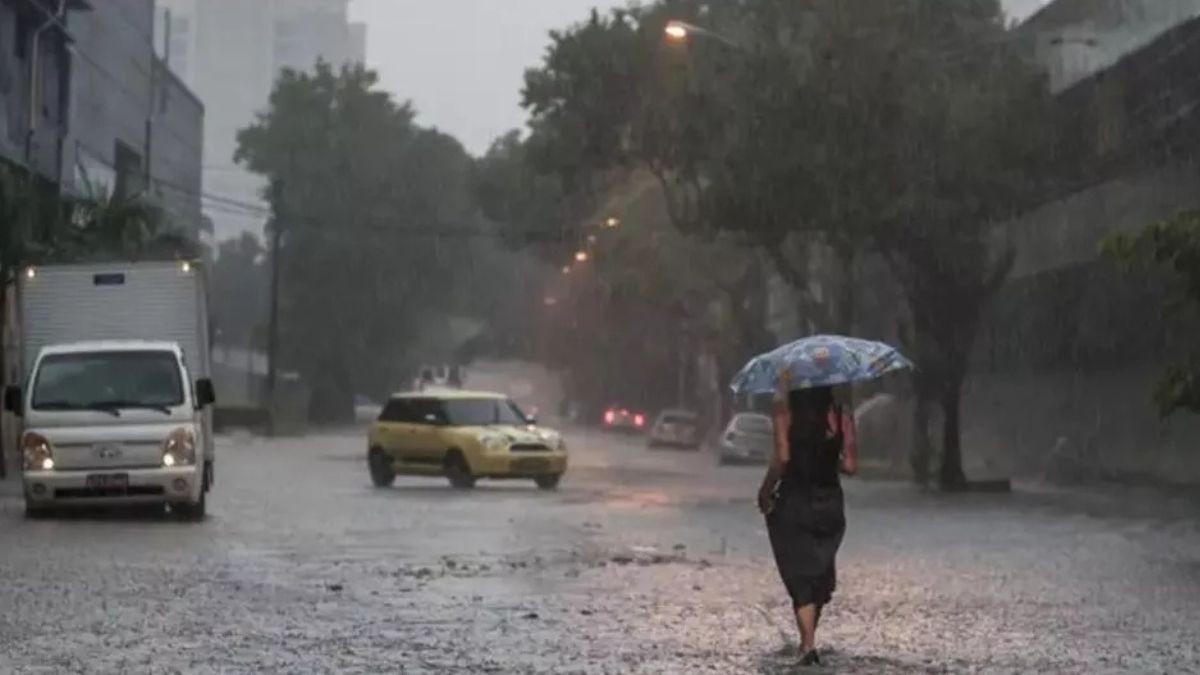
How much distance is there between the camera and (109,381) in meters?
24.7

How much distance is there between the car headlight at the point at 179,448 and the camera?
24094 mm

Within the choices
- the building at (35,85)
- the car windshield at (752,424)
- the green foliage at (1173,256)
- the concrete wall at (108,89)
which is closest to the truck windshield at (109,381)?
the green foliage at (1173,256)

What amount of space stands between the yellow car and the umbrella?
2251 centimetres

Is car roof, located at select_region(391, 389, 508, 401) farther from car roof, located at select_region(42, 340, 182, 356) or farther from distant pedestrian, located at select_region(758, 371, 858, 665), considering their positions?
distant pedestrian, located at select_region(758, 371, 858, 665)

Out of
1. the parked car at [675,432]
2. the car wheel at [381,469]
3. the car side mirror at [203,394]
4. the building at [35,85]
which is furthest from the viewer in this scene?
the parked car at [675,432]

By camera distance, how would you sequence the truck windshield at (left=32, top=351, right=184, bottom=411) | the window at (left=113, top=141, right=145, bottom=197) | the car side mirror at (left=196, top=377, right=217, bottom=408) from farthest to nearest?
the window at (left=113, top=141, right=145, bottom=197), the car side mirror at (left=196, top=377, right=217, bottom=408), the truck windshield at (left=32, top=351, right=184, bottom=411)

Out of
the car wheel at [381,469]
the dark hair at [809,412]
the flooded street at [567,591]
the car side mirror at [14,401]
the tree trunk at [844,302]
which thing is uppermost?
the tree trunk at [844,302]

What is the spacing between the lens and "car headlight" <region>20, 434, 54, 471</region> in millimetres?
23953

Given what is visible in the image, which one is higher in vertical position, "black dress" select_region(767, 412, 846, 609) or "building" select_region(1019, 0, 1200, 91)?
"building" select_region(1019, 0, 1200, 91)

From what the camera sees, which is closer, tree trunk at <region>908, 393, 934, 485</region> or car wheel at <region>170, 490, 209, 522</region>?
car wheel at <region>170, 490, 209, 522</region>

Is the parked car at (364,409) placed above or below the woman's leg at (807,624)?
above

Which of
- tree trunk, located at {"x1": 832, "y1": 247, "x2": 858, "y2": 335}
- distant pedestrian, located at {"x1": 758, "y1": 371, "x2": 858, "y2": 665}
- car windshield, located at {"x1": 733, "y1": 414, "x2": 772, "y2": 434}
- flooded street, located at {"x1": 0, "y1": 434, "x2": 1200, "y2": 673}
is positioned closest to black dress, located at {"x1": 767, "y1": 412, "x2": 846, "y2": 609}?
distant pedestrian, located at {"x1": 758, "y1": 371, "x2": 858, "y2": 665}

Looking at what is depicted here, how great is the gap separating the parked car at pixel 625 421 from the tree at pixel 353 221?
10.1m

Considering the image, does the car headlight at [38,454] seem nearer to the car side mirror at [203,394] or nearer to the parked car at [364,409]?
the car side mirror at [203,394]
